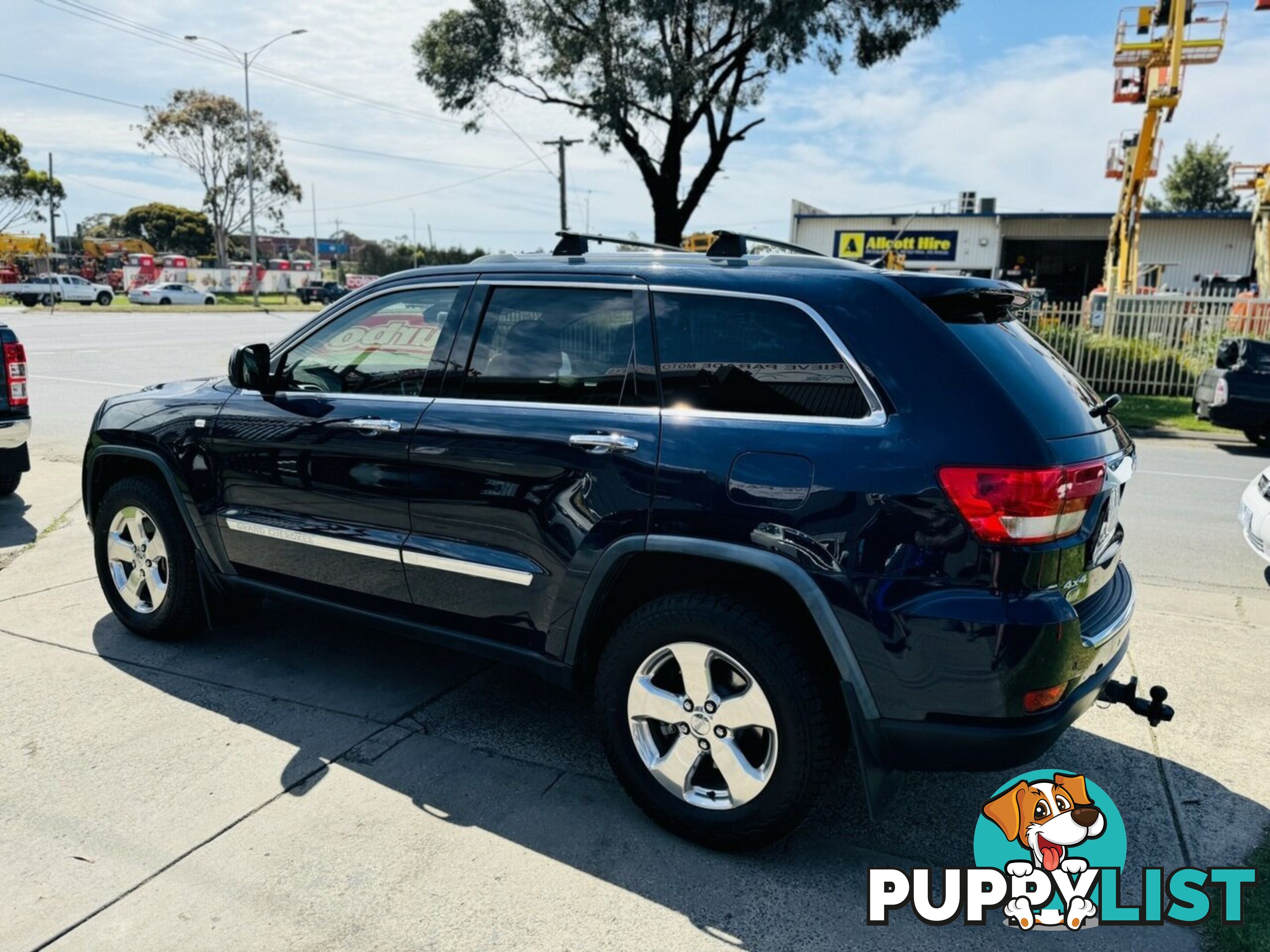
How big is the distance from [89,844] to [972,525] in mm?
2807

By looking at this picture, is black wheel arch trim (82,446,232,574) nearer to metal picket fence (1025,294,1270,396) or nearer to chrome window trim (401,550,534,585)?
chrome window trim (401,550,534,585)

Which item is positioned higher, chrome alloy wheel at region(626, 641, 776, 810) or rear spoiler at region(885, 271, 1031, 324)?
rear spoiler at region(885, 271, 1031, 324)

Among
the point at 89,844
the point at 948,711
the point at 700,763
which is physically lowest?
the point at 89,844

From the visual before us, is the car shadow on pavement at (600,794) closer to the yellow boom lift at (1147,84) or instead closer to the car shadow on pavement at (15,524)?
the car shadow on pavement at (15,524)

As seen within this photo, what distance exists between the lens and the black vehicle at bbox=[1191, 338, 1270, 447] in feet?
36.6

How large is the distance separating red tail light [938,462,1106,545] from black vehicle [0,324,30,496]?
261 inches

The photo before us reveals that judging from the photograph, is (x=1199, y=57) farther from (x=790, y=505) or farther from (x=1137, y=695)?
(x=790, y=505)

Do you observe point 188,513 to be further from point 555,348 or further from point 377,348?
point 555,348

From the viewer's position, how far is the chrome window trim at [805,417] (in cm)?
268

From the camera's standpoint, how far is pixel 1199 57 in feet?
74.5

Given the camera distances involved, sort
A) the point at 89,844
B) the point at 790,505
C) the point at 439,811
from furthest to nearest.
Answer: the point at 439,811, the point at 89,844, the point at 790,505

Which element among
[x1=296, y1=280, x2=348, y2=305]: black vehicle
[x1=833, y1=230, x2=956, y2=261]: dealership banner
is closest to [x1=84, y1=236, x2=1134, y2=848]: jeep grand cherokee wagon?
[x1=833, y1=230, x2=956, y2=261]: dealership banner

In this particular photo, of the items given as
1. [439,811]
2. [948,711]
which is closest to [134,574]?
[439,811]

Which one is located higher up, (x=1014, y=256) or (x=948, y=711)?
(x=1014, y=256)
